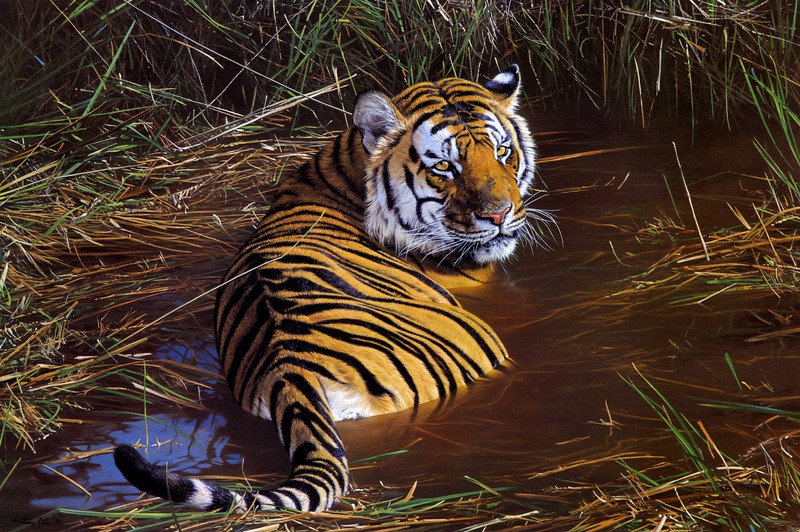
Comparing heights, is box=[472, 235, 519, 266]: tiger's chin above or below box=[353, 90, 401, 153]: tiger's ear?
below

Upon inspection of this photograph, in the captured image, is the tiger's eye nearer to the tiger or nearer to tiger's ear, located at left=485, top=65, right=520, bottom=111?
the tiger

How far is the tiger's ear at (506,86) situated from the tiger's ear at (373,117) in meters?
0.41

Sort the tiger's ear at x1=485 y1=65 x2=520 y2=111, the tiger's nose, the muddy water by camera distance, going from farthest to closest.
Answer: the tiger's ear at x1=485 y1=65 x2=520 y2=111
the tiger's nose
the muddy water

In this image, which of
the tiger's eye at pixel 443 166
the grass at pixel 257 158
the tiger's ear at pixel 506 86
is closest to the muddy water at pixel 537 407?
the grass at pixel 257 158

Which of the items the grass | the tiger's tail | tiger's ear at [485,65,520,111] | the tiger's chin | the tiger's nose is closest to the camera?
the tiger's tail

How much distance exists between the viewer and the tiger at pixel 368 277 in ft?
9.26

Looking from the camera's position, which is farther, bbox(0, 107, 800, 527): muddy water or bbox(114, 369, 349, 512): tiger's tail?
bbox(0, 107, 800, 527): muddy water

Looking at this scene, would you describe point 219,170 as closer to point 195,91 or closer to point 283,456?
point 195,91

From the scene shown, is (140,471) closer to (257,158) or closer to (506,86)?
(506,86)

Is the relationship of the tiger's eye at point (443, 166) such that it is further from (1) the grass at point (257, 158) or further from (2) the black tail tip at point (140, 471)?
(2) the black tail tip at point (140, 471)

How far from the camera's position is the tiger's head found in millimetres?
3818

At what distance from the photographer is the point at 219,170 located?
5.13 m

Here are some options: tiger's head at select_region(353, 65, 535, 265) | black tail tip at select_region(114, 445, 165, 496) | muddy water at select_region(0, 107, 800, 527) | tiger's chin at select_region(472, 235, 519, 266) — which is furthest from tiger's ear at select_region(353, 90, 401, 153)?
black tail tip at select_region(114, 445, 165, 496)

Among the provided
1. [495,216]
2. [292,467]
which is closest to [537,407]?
[292,467]
